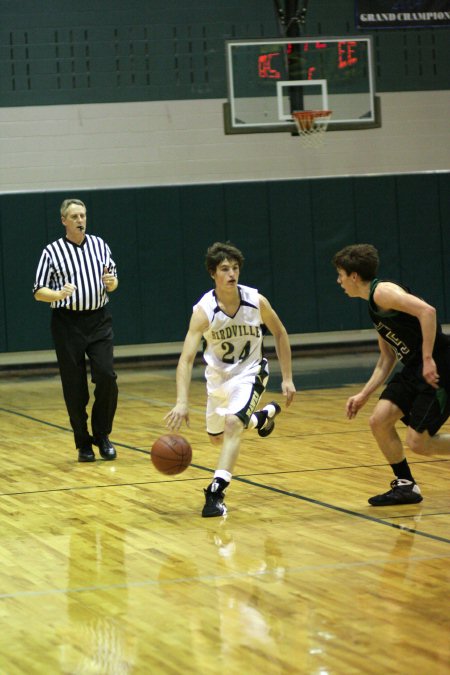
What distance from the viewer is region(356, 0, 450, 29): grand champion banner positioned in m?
14.3

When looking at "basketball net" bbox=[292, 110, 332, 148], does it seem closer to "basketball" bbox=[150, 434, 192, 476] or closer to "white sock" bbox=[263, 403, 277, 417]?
"white sock" bbox=[263, 403, 277, 417]

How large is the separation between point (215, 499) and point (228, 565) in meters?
1.14

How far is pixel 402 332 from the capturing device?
19.9 ft

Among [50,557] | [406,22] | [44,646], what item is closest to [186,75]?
[406,22]

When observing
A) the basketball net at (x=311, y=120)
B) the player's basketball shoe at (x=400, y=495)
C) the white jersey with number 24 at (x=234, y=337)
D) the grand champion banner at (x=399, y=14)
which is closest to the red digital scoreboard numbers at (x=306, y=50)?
the basketball net at (x=311, y=120)

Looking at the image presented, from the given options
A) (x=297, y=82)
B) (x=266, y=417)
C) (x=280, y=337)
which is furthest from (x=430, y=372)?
(x=297, y=82)

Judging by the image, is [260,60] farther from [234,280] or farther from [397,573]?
[397,573]

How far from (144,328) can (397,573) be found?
482 inches

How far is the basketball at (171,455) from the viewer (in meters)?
6.38

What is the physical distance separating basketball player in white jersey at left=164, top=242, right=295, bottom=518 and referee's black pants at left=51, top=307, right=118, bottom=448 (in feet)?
6.20

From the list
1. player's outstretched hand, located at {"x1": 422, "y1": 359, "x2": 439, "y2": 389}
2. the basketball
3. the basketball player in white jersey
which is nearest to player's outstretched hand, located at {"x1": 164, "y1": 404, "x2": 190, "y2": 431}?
the basketball player in white jersey

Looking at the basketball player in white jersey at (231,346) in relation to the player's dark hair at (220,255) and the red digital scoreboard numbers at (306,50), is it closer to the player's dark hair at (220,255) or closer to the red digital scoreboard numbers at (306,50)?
the player's dark hair at (220,255)

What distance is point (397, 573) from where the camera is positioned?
4816 mm

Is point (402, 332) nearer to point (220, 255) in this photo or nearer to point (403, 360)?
point (403, 360)
